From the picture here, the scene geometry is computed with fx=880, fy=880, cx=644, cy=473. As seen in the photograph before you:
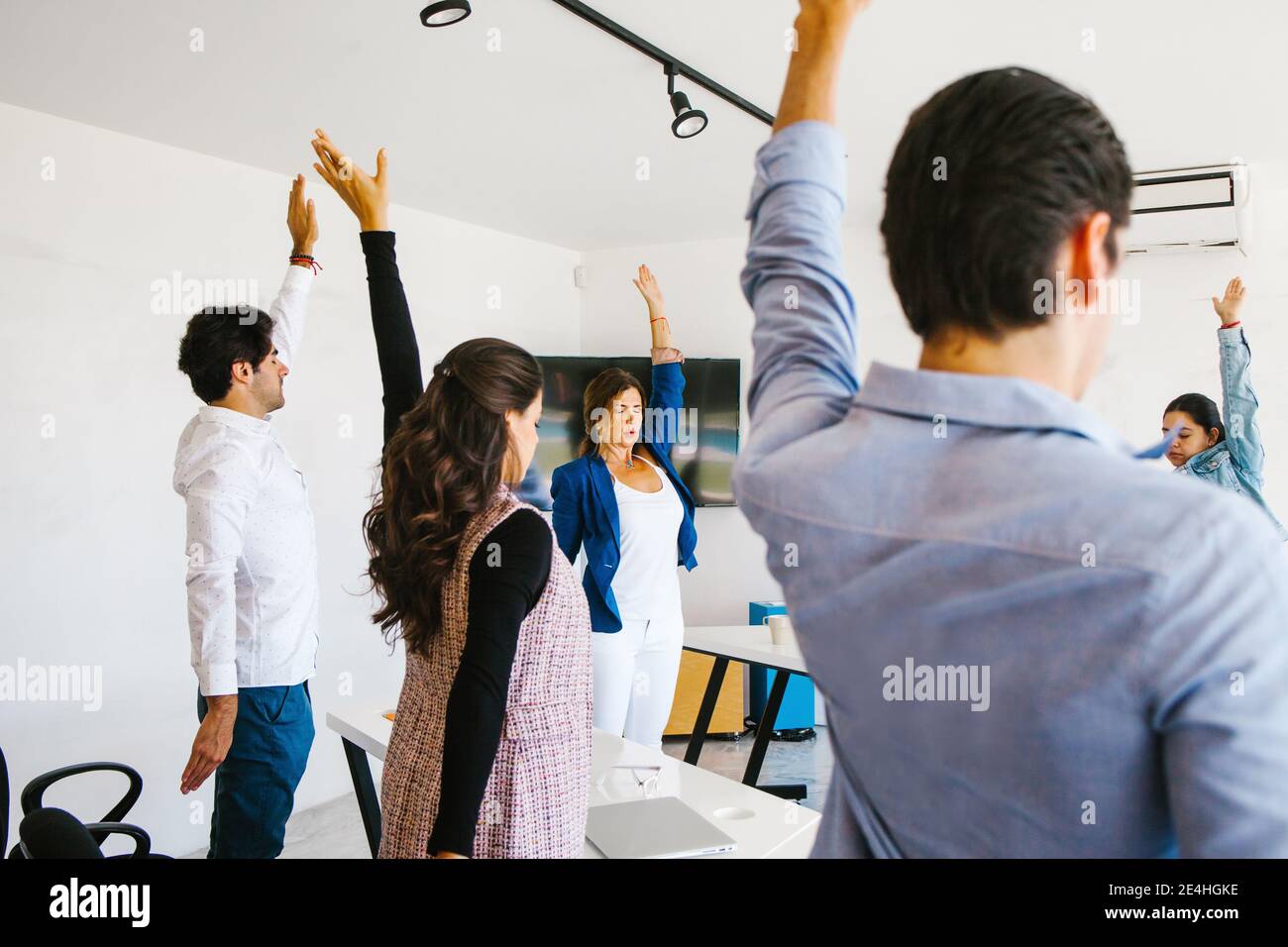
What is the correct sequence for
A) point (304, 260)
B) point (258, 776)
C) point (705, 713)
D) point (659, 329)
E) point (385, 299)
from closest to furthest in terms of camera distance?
point (385, 299)
point (258, 776)
point (304, 260)
point (659, 329)
point (705, 713)

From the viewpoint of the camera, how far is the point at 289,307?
85.4 inches

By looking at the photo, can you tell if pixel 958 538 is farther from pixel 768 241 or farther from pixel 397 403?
pixel 397 403

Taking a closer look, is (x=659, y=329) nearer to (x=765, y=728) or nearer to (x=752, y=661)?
(x=752, y=661)

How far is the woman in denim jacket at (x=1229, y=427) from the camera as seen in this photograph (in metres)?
3.01

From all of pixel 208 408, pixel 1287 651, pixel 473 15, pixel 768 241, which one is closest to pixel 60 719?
pixel 208 408

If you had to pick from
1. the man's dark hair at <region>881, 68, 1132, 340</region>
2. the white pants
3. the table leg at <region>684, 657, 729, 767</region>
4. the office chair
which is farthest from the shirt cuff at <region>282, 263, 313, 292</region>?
the table leg at <region>684, 657, 729, 767</region>

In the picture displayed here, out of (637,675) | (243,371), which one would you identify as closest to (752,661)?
(637,675)

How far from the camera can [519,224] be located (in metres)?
4.80

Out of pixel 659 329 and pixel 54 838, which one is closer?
pixel 54 838

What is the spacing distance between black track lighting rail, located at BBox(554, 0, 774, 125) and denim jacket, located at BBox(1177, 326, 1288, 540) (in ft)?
5.87

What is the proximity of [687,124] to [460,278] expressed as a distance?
5.70 feet

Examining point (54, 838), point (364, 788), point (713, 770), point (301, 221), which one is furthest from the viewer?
point (713, 770)

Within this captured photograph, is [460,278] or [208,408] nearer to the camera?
[208,408]

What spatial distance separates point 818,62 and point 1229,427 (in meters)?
3.11
